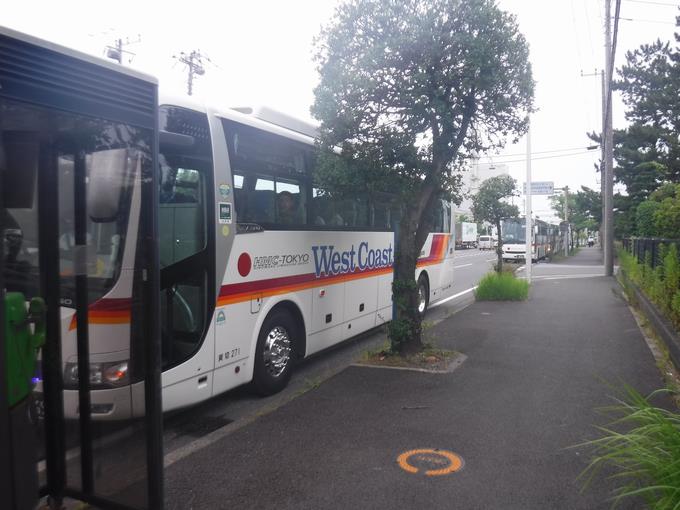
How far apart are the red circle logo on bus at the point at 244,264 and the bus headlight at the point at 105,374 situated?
1923 millimetres

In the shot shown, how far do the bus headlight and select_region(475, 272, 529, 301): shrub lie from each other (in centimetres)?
1134

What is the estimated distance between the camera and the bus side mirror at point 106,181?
132 inches

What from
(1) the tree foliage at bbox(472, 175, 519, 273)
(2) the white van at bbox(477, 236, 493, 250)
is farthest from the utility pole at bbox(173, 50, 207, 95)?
(2) the white van at bbox(477, 236, 493, 250)

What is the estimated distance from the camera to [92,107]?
2.93 m

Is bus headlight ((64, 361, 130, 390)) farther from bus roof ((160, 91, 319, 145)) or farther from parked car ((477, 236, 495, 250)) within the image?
parked car ((477, 236, 495, 250))

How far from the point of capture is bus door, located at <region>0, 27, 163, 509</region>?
3.02m

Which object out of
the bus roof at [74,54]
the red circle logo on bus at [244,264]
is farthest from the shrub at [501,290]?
the bus roof at [74,54]

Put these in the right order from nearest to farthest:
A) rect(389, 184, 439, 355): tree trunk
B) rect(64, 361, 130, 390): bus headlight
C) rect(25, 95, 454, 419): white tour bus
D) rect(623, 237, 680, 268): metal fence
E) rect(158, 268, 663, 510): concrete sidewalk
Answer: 1. rect(64, 361, 130, 390): bus headlight
2. rect(25, 95, 454, 419): white tour bus
3. rect(158, 268, 663, 510): concrete sidewalk
4. rect(389, 184, 439, 355): tree trunk
5. rect(623, 237, 680, 268): metal fence

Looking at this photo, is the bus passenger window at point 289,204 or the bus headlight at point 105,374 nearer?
the bus headlight at point 105,374

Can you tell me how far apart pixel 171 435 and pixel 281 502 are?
1795 mm

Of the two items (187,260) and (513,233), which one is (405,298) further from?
(513,233)

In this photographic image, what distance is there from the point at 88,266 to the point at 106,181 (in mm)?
581

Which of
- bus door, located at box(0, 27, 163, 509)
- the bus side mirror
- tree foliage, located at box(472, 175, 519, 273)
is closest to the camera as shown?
bus door, located at box(0, 27, 163, 509)

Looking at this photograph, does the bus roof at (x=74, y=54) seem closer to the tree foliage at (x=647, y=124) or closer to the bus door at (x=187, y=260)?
the bus door at (x=187, y=260)
